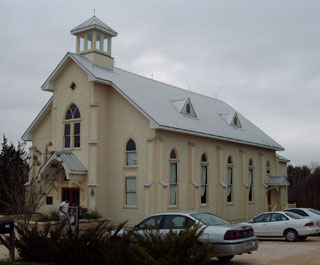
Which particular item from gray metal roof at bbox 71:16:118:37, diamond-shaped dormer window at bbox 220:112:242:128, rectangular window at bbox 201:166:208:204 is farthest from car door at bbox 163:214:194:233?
diamond-shaped dormer window at bbox 220:112:242:128

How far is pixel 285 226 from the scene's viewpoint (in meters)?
20.8

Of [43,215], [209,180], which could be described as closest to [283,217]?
[209,180]

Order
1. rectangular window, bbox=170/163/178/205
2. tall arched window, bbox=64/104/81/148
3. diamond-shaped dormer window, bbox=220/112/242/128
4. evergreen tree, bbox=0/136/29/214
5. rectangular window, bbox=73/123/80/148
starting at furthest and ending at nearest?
diamond-shaped dormer window, bbox=220/112/242/128 < tall arched window, bbox=64/104/81/148 < rectangular window, bbox=73/123/80/148 < rectangular window, bbox=170/163/178/205 < evergreen tree, bbox=0/136/29/214

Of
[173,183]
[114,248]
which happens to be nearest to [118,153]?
[173,183]

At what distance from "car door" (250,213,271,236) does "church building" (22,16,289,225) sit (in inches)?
197

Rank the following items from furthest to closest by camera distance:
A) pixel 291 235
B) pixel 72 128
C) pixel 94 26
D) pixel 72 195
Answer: pixel 94 26, pixel 72 128, pixel 72 195, pixel 291 235

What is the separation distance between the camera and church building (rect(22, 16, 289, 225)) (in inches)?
982

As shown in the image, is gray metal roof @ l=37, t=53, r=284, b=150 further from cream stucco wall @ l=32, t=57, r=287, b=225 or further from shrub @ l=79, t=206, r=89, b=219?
shrub @ l=79, t=206, r=89, b=219

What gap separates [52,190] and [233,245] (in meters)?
16.7

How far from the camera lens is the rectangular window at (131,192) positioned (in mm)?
25344

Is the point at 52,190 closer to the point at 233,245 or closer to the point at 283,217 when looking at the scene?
the point at 283,217

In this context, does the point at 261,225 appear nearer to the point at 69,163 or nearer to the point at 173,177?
the point at 173,177

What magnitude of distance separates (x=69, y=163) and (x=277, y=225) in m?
11.3

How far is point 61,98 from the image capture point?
90.8 ft
